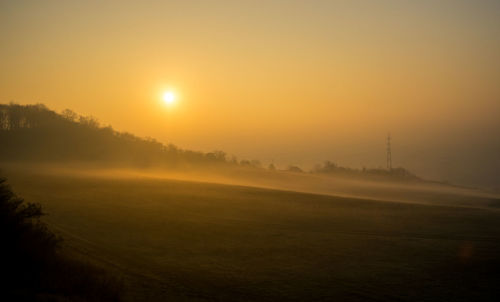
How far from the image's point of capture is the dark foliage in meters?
10.5

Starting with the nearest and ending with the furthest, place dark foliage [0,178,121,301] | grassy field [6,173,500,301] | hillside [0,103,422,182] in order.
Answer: dark foliage [0,178,121,301], grassy field [6,173,500,301], hillside [0,103,422,182]

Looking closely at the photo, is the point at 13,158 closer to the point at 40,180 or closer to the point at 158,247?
the point at 40,180

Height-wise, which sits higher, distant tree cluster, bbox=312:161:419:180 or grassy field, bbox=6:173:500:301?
distant tree cluster, bbox=312:161:419:180

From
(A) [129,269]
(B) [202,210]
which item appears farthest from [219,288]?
(B) [202,210]

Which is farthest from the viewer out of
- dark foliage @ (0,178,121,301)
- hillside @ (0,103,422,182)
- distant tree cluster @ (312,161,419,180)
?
distant tree cluster @ (312,161,419,180)

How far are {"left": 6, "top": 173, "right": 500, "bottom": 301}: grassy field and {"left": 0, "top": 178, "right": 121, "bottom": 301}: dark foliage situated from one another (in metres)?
1.22

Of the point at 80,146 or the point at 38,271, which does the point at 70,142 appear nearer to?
the point at 80,146

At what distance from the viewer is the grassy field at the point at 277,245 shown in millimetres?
14297

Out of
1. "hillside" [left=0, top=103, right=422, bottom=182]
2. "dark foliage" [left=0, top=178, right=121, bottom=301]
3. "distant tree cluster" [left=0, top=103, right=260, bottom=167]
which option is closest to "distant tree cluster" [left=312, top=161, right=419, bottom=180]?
"hillside" [left=0, top=103, right=422, bottom=182]

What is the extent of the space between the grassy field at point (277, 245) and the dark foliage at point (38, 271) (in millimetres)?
1215

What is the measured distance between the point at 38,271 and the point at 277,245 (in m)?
11.4

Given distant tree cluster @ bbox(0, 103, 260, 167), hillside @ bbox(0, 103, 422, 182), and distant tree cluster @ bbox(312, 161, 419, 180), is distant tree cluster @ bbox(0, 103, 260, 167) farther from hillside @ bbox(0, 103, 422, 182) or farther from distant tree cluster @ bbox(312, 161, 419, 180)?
distant tree cluster @ bbox(312, 161, 419, 180)

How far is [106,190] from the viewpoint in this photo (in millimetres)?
38188

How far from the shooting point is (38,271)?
38.7ft
